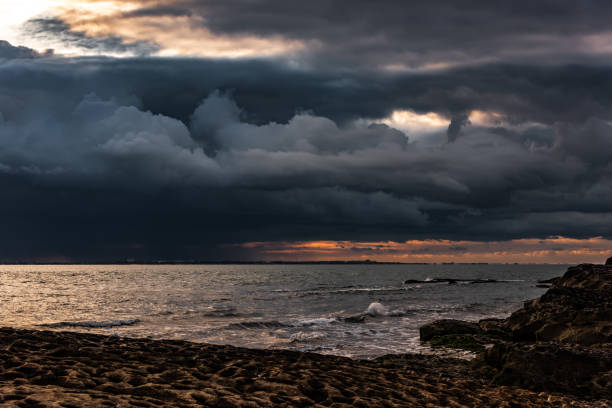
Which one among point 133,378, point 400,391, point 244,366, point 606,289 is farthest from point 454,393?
point 606,289

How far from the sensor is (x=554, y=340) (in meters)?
22.1

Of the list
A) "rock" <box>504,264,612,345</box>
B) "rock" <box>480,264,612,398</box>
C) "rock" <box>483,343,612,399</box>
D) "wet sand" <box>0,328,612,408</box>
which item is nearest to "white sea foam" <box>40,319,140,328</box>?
"wet sand" <box>0,328,612,408</box>

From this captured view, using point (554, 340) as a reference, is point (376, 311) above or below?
below

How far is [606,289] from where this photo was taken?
31016 millimetres

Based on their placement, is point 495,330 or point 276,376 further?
point 495,330

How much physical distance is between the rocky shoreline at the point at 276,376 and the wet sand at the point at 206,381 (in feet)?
0.09

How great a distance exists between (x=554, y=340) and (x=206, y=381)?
58.5 feet

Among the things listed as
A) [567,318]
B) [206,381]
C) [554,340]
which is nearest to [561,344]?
[554,340]

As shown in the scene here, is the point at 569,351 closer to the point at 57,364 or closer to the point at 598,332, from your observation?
the point at 598,332

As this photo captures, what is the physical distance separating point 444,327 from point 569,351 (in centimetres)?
1225

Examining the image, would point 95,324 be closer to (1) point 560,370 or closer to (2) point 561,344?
(2) point 561,344

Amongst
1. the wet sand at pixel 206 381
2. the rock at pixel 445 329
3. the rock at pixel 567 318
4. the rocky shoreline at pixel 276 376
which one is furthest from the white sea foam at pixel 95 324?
the rock at pixel 567 318

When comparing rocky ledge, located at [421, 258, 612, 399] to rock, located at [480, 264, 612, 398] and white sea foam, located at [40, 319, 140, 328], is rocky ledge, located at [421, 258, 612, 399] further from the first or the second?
white sea foam, located at [40, 319, 140, 328]

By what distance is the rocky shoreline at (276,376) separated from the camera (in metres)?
9.69
